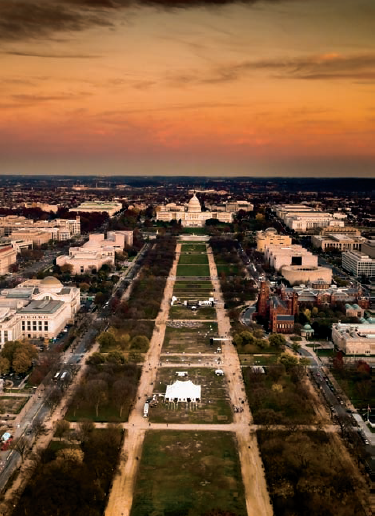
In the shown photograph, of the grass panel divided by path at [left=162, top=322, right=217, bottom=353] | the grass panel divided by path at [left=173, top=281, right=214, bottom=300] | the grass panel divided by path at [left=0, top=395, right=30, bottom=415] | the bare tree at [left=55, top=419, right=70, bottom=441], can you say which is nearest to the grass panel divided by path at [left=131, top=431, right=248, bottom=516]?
the bare tree at [left=55, top=419, right=70, bottom=441]

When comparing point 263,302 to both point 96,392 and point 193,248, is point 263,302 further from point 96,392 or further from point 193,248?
point 193,248

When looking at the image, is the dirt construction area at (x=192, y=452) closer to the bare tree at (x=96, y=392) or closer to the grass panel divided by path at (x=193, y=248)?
the bare tree at (x=96, y=392)

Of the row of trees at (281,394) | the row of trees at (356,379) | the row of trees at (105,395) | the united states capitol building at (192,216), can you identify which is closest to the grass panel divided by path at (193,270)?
the row of trees at (356,379)

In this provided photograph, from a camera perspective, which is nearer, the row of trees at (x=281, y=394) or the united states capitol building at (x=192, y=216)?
the row of trees at (x=281, y=394)

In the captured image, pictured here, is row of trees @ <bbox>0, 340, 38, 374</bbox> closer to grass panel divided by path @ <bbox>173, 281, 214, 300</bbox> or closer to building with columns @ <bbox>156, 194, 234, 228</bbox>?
grass panel divided by path @ <bbox>173, 281, 214, 300</bbox>

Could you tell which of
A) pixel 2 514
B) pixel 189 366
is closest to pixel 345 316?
pixel 189 366

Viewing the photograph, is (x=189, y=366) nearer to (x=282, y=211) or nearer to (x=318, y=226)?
(x=318, y=226)
